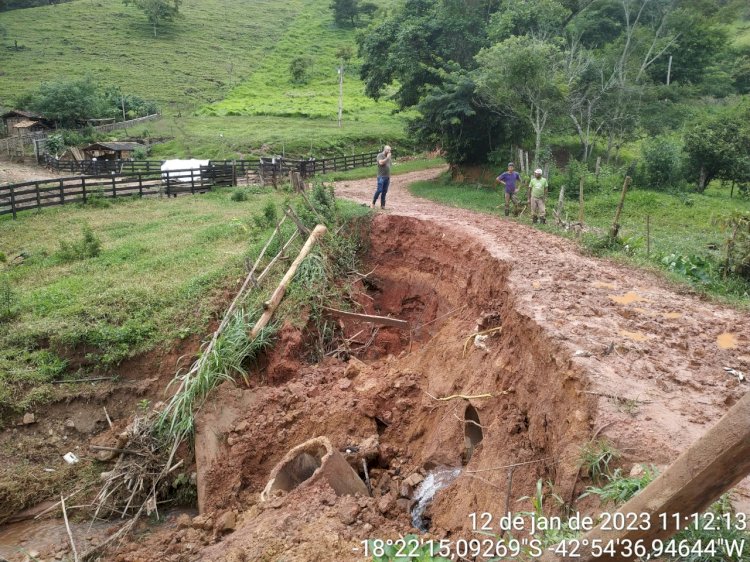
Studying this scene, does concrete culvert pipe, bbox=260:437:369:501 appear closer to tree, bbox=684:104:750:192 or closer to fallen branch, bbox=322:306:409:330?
fallen branch, bbox=322:306:409:330

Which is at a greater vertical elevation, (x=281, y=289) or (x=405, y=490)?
(x=281, y=289)

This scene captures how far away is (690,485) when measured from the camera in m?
2.29

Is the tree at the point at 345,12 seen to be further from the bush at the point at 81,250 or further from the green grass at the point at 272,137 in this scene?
the bush at the point at 81,250

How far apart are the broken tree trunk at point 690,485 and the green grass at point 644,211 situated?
8.10 m

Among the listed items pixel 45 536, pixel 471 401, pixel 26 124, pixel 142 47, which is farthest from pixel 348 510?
pixel 142 47

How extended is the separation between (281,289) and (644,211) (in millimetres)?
13810

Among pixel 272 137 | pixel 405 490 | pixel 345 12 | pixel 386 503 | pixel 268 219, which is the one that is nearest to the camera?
pixel 386 503

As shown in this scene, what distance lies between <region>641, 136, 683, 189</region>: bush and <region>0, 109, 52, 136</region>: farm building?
41622 mm

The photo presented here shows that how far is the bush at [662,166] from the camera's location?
21047mm

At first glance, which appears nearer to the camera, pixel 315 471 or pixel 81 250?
pixel 315 471

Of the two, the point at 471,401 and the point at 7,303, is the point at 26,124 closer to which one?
the point at 7,303

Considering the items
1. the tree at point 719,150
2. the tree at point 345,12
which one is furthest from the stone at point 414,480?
the tree at point 345,12

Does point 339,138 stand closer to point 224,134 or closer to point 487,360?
point 224,134

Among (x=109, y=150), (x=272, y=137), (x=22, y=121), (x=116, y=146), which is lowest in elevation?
Result: (x=109, y=150)
